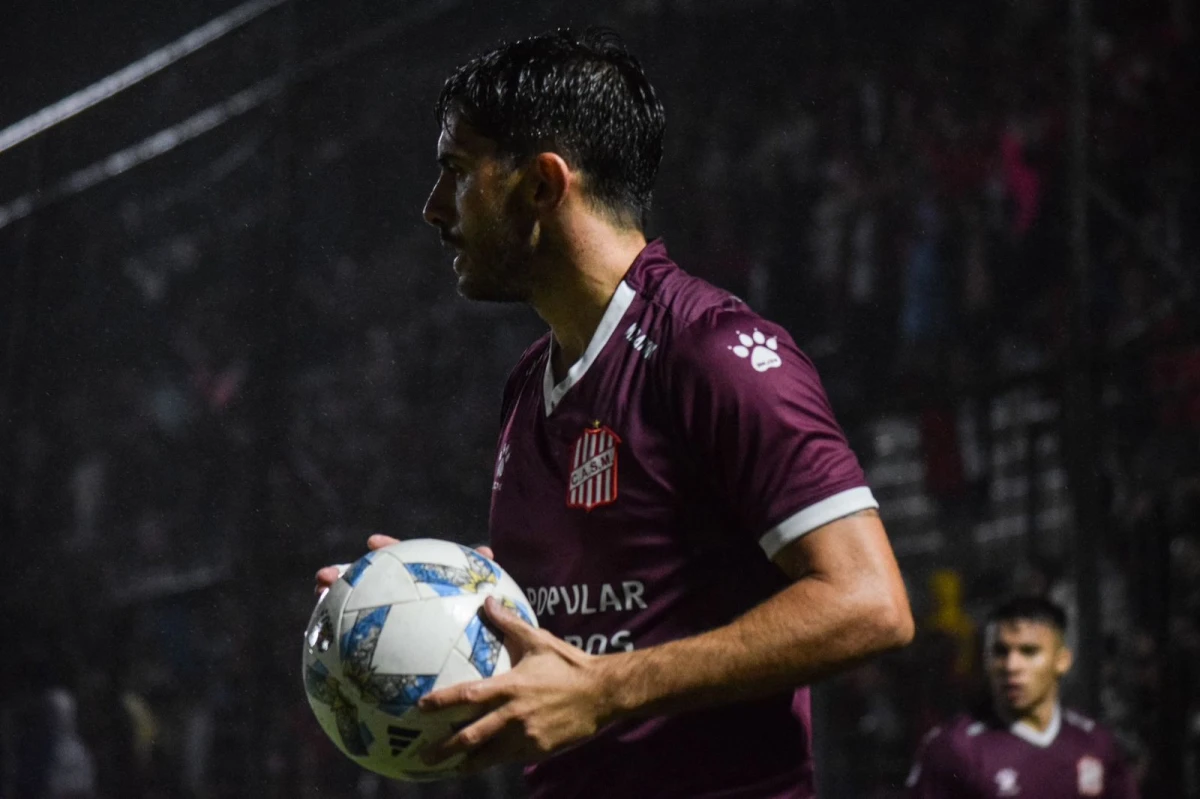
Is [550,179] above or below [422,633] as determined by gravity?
above

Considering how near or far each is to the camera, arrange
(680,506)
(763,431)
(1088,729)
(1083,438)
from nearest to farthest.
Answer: (763,431)
(680,506)
(1088,729)
(1083,438)

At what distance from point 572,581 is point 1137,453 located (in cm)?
343

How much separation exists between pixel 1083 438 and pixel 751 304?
1533mm

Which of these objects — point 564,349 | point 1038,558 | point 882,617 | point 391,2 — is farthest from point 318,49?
point 882,617

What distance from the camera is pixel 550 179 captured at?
5.79 ft

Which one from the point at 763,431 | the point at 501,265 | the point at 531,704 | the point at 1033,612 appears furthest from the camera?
the point at 1033,612

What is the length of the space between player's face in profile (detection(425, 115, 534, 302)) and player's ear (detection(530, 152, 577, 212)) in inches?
0.9

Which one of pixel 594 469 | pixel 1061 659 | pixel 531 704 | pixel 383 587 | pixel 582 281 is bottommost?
pixel 1061 659

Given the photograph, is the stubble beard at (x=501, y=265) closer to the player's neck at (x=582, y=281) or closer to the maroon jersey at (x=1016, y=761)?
the player's neck at (x=582, y=281)

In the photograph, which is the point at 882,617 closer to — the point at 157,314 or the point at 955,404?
the point at 955,404

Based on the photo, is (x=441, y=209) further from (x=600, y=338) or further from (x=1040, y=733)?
(x=1040, y=733)

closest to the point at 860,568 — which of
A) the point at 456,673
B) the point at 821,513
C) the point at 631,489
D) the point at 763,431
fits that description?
the point at 821,513

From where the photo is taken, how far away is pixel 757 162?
19.7ft

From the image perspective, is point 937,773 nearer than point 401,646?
No
